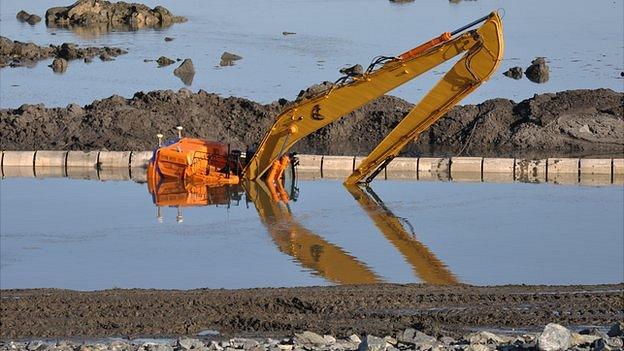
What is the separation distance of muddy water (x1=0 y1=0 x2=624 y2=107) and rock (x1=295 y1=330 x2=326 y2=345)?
647 inches

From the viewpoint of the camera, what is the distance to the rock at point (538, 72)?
31.1 meters

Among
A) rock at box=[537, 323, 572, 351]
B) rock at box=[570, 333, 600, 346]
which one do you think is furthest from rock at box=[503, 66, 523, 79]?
rock at box=[537, 323, 572, 351]

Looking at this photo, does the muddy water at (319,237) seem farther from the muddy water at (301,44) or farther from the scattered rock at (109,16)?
the scattered rock at (109,16)

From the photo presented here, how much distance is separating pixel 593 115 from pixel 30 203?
29.2 ft

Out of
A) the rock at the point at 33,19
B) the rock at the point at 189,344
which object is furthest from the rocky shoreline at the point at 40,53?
the rock at the point at 189,344

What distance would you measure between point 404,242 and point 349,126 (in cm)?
675

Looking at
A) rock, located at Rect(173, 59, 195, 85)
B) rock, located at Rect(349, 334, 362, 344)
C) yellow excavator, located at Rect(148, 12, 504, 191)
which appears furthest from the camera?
rock, located at Rect(173, 59, 195, 85)

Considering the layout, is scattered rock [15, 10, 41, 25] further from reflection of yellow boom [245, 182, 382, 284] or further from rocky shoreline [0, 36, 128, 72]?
reflection of yellow boom [245, 182, 382, 284]

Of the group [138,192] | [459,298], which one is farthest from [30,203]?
[459,298]

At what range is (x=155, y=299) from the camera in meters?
13.2

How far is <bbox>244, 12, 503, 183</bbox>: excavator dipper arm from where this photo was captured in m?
18.7

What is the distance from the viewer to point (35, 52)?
36.3 metres

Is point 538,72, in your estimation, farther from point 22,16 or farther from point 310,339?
point 22,16

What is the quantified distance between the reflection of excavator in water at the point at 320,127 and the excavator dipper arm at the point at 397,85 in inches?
0.5
